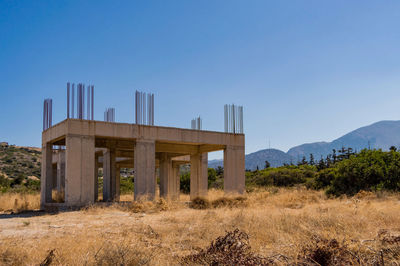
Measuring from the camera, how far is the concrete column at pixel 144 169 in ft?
74.3

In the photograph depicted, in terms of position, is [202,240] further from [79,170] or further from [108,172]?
[108,172]

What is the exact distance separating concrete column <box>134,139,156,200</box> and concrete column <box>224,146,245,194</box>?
5781 millimetres

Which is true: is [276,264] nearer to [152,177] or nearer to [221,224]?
[221,224]

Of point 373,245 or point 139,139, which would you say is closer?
point 373,245

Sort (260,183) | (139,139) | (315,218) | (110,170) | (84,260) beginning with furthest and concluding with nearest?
(260,183), (110,170), (139,139), (315,218), (84,260)

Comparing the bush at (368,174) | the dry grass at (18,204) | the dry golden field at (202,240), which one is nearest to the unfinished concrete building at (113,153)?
the dry grass at (18,204)

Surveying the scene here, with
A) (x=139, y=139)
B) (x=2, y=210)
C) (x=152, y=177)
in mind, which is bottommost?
(x=2, y=210)

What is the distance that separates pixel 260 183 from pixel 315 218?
104 ft

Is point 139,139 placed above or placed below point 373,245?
above

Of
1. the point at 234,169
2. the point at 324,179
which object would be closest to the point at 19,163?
the point at 234,169

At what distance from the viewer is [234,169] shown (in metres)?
26.7

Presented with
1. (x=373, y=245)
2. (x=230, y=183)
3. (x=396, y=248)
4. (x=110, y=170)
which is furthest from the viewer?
(x=110, y=170)

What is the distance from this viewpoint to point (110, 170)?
28516mm

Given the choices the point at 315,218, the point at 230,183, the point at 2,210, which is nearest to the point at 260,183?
the point at 230,183
